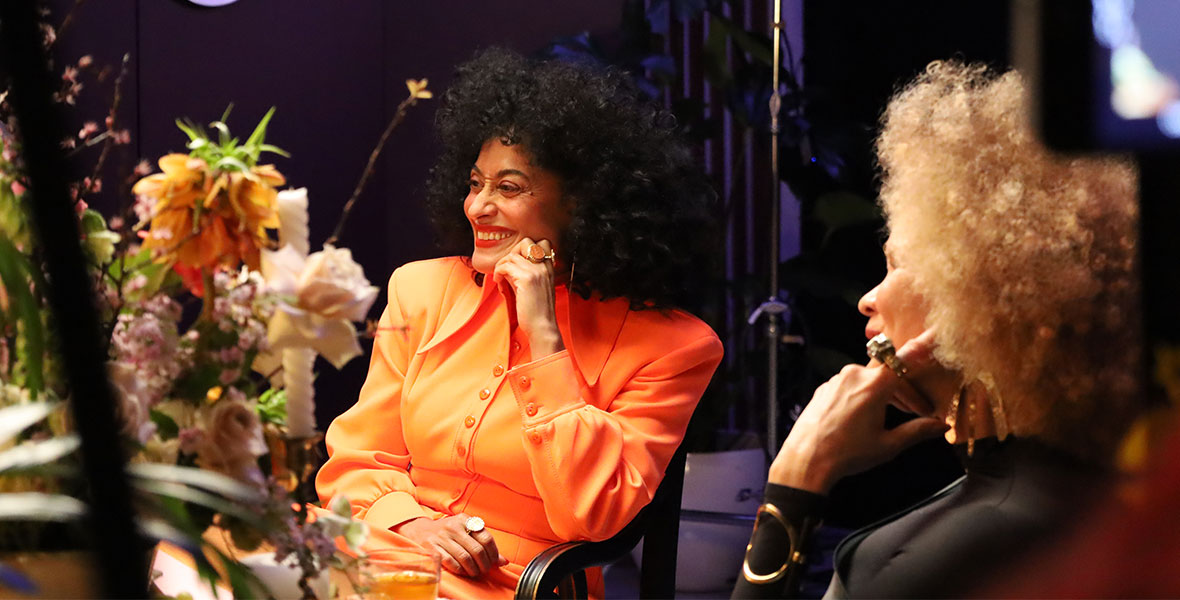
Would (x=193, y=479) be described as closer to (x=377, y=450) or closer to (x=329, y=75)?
(x=377, y=450)

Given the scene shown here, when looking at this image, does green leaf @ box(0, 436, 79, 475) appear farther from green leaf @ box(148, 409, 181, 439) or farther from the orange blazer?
the orange blazer

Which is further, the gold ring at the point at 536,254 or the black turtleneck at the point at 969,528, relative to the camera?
the gold ring at the point at 536,254

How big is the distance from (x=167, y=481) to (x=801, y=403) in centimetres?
358

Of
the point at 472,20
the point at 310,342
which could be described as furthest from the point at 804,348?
the point at 310,342

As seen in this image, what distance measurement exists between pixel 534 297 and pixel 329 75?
278 cm

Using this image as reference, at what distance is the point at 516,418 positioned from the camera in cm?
227

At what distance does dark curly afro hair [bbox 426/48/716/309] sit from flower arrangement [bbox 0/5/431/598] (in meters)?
1.32

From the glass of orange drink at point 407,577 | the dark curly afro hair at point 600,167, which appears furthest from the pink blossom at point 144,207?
the dark curly afro hair at point 600,167

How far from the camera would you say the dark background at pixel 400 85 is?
13.1ft

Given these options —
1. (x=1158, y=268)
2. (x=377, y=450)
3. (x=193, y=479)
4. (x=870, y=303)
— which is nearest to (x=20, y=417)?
(x=193, y=479)

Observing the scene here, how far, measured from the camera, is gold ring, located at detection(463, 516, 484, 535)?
2148 millimetres

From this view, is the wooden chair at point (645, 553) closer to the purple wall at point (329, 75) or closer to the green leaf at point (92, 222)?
the green leaf at point (92, 222)

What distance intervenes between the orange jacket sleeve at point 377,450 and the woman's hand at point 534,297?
26 centimetres

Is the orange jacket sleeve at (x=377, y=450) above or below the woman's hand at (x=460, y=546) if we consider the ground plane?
above
